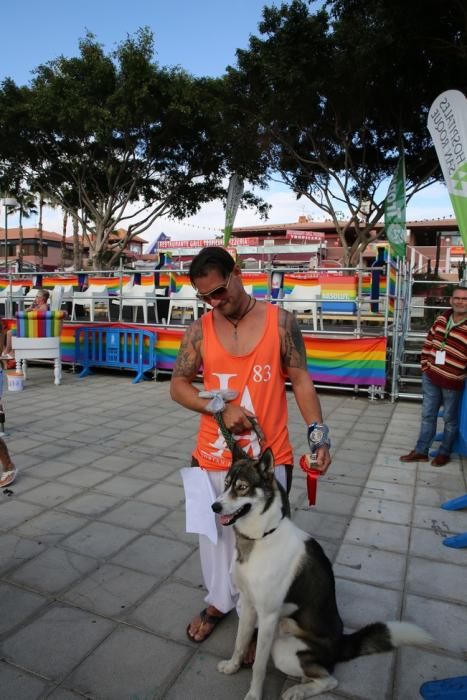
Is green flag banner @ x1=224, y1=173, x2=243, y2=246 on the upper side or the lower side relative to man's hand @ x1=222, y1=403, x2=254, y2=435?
upper

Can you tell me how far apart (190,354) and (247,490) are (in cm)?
77

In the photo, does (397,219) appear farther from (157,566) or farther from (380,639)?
(380,639)

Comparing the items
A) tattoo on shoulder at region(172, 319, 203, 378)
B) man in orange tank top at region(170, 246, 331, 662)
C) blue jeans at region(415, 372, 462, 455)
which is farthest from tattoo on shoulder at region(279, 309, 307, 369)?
blue jeans at region(415, 372, 462, 455)

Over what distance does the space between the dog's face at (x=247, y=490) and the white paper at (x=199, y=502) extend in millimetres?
351

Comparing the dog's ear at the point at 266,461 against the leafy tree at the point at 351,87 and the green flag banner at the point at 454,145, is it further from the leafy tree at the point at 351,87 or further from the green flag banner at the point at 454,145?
the leafy tree at the point at 351,87

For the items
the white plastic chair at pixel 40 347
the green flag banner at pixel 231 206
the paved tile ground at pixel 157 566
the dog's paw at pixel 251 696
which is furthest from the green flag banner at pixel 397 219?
the dog's paw at pixel 251 696

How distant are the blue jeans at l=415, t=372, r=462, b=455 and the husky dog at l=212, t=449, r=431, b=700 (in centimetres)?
313

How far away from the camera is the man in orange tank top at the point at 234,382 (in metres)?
2.07

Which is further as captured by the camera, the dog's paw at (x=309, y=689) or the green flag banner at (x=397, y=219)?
the green flag banner at (x=397, y=219)

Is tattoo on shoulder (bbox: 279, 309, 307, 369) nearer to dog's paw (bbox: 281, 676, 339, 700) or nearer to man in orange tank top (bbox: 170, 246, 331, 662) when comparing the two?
man in orange tank top (bbox: 170, 246, 331, 662)

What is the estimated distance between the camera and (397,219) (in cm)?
809

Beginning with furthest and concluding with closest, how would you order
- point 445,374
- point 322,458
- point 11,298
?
1. point 11,298
2. point 445,374
3. point 322,458

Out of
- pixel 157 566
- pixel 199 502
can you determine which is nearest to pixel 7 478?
pixel 157 566

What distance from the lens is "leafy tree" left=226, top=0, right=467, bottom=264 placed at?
37.6 ft
